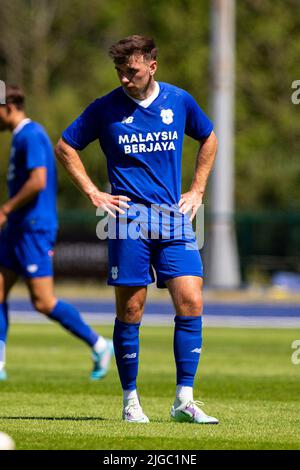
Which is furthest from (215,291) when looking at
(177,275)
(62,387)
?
(177,275)

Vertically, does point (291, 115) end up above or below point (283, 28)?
below

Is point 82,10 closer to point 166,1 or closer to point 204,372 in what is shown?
point 166,1

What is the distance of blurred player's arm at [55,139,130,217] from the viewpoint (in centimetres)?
837

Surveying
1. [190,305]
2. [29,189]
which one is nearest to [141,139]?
[190,305]

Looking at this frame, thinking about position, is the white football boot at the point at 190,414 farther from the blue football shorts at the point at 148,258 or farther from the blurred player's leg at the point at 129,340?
the blue football shorts at the point at 148,258

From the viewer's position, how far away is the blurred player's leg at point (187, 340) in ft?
27.4

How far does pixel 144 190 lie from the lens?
8.37 meters

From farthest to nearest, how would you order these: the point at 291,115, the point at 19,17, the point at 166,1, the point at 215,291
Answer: the point at 19,17
the point at 166,1
the point at 291,115
the point at 215,291

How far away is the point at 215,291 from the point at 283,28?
1463 centimetres

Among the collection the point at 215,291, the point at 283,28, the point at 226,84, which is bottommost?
the point at 215,291

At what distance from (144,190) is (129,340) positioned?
98cm

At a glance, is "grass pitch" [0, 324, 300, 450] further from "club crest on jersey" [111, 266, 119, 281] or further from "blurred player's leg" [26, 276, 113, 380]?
"club crest on jersey" [111, 266, 119, 281]

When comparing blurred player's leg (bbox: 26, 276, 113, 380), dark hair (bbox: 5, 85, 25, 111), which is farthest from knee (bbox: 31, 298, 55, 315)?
dark hair (bbox: 5, 85, 25, 111)

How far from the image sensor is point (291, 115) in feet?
138
